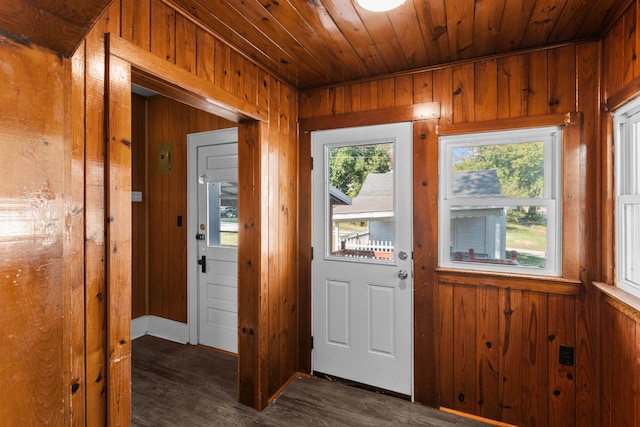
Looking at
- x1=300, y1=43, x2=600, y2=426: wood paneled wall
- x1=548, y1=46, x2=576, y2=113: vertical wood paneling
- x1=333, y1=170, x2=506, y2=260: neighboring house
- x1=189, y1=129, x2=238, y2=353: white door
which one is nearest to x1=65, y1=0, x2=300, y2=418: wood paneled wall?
x1=189, y1=129, x2=238, y2=353: white door

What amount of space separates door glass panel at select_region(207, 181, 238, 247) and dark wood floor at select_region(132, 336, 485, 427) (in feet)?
3.74

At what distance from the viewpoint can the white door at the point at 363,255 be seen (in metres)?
2.41

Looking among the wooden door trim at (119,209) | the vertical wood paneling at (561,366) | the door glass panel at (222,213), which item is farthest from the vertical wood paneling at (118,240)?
the vertical wood paneling at (561,366)

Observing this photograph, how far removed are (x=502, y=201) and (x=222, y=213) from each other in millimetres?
2400

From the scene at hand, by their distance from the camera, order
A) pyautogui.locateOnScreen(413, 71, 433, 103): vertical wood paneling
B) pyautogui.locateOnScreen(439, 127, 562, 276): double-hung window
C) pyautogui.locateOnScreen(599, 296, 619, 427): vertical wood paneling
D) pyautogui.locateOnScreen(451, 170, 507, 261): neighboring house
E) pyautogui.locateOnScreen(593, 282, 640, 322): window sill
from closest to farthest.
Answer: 1. pyautogui.locateOnScreen(593, 282, 640, 322): window sill
2. pyautogui.locateOnScreen(599, 296, 619, 427): vertical wood paneling
3. pyautogui.locateOnScreen(439, 127, 562, 276): double-hung window
4. pyautogui.locateOnScreen(451, 170, 507, 261): neighboring house
5. pyautogui.locateOnScreen(413, 71, 433, 103): vertical wood paneling

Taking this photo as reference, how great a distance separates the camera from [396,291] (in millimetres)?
2432

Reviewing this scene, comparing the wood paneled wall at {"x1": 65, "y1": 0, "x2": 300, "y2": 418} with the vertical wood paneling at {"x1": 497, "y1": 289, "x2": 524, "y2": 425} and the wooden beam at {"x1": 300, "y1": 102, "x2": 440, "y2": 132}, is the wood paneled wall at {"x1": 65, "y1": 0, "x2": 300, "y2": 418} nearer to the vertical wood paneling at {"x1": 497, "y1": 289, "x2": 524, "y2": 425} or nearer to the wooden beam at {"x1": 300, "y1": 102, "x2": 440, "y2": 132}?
the wooden beam at {"x1": 300, "y1": 102, "x2": 440, "y2": 132}

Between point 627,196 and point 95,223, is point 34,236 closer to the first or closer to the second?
point 95,223

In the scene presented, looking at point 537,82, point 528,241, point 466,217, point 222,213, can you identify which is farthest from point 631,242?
point 222,213

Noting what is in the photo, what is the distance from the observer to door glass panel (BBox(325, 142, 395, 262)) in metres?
2.48

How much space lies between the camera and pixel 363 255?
101 inches

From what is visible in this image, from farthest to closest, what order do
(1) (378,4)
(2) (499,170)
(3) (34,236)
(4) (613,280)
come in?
(2) (499,170) → (4) (613,280) → (1) (378,4) → (3) (34,236)

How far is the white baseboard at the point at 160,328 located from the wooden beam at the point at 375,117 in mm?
2371

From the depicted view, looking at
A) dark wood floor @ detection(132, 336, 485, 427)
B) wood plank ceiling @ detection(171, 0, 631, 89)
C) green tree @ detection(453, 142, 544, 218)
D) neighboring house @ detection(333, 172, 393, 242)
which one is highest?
wood plank ceiling @ detection(171, 0, 631, 89)
